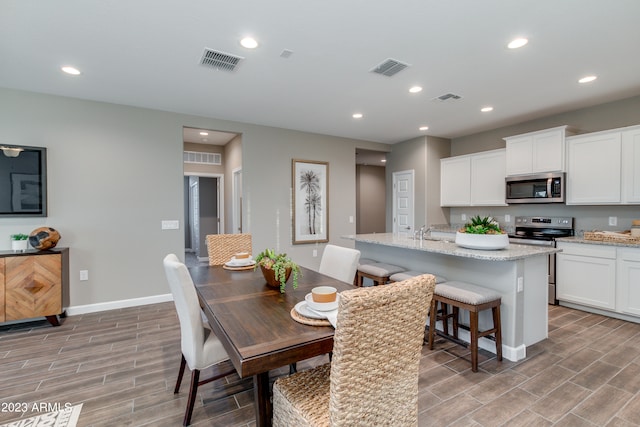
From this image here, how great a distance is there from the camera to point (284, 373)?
2.44 metres

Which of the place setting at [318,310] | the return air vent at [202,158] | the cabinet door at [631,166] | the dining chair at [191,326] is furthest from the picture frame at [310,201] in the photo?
the cabinet door at [631,166]

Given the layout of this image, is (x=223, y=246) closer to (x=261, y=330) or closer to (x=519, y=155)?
(x=261, y=330)

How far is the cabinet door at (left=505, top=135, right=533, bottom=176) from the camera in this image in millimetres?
4512

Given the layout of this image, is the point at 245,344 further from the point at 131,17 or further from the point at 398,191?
the point at 398,191

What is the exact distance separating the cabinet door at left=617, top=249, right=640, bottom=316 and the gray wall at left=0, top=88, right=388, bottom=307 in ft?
16.1

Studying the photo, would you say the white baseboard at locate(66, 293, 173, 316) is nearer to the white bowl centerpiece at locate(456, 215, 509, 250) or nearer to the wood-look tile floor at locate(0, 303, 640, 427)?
the wood-look tile floor at locate(0, 303, 640, 427)

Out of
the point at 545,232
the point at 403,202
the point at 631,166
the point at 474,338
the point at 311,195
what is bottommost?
the point at 474,338

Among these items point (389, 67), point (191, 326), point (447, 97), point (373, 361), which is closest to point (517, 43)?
point (389, 67)

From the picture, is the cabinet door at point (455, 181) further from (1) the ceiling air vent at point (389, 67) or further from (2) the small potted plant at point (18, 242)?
(2) the small potted plant at point (18, 242)

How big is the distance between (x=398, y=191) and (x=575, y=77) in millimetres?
3513

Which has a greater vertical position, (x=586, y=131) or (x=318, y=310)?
(x=586, y=131)

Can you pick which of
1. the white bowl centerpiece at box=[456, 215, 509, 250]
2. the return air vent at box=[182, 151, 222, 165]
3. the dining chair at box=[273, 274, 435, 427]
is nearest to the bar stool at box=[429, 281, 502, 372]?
the white bowl centerpiece at box=[456, 215, 509, 250]

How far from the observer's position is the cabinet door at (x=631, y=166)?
3557 millimetres

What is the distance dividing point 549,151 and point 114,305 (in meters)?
6.36
